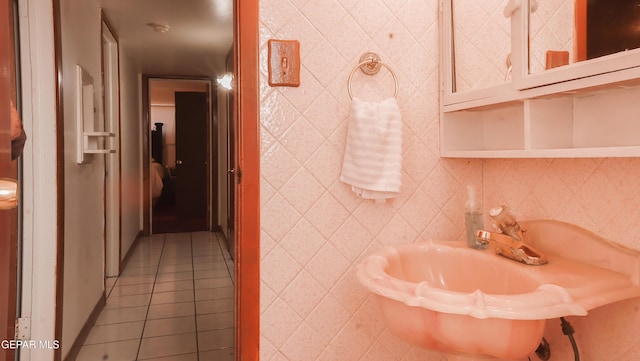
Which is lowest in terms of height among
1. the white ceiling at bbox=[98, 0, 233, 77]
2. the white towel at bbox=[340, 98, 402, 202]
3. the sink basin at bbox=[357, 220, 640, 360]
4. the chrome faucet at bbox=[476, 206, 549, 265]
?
the sink basin at bbox=[357, 220, 640, 360]

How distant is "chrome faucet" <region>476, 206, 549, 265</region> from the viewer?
1253mm

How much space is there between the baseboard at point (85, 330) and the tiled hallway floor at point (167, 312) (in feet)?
0.09

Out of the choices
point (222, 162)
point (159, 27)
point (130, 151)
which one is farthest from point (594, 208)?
point (222, 162)

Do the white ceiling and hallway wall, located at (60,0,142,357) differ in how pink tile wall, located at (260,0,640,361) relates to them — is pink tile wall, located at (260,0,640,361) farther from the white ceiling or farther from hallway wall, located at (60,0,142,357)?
the white ceiling

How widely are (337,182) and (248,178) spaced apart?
1.08ft

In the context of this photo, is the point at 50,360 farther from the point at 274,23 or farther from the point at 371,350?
the point at 274,23

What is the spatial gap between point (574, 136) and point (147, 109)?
5575 millimetres

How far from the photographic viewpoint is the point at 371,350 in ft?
5.10

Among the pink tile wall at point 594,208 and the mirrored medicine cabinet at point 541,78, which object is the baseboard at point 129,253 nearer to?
the mirrored medicine cabinet at point 541,78

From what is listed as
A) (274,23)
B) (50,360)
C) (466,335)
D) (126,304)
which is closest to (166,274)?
(126,304)

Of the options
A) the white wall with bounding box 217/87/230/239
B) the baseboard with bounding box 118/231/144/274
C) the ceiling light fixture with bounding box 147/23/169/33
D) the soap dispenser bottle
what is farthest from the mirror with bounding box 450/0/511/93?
the white wall with bounding box 217/87/230/239

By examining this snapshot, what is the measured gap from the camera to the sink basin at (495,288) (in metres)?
0.92

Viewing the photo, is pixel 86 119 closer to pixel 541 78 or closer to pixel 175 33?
pixel 175 33

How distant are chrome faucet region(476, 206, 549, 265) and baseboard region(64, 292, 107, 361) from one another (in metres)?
2.12
